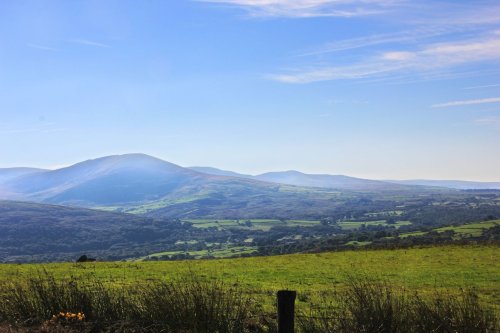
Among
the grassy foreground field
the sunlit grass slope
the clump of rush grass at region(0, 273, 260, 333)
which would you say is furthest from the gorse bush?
the sunlit grass slope

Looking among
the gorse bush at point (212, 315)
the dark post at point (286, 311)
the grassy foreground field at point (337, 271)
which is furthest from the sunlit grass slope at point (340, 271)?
the dark post at point (286, 311)

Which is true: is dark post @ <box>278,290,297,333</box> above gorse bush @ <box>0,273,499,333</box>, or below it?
above

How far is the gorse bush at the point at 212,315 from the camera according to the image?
34.0 feet

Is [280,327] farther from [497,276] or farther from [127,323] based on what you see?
[497,276]

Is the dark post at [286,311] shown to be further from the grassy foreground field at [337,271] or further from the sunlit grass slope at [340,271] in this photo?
the sunlit grass slope at [340,271]

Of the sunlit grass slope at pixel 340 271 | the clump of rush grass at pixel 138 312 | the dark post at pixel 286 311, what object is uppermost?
the dark post at pixel 286 311

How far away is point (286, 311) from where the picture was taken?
962cm

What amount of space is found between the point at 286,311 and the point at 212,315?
8.38ft

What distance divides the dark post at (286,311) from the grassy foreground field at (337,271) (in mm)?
9209

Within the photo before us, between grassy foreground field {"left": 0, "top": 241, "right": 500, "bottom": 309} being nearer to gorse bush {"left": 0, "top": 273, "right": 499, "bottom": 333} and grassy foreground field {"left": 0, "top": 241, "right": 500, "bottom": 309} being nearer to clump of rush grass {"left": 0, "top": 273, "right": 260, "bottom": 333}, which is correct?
clump of rush grass {"left": 0, "top": 273, "right": 260, "bottom": 333}

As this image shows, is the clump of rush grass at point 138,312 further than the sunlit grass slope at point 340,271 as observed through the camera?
No

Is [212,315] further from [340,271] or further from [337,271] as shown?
[337,271]

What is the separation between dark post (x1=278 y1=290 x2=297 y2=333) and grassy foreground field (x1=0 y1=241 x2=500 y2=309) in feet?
30.2

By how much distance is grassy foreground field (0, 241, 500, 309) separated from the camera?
81.2 feet
